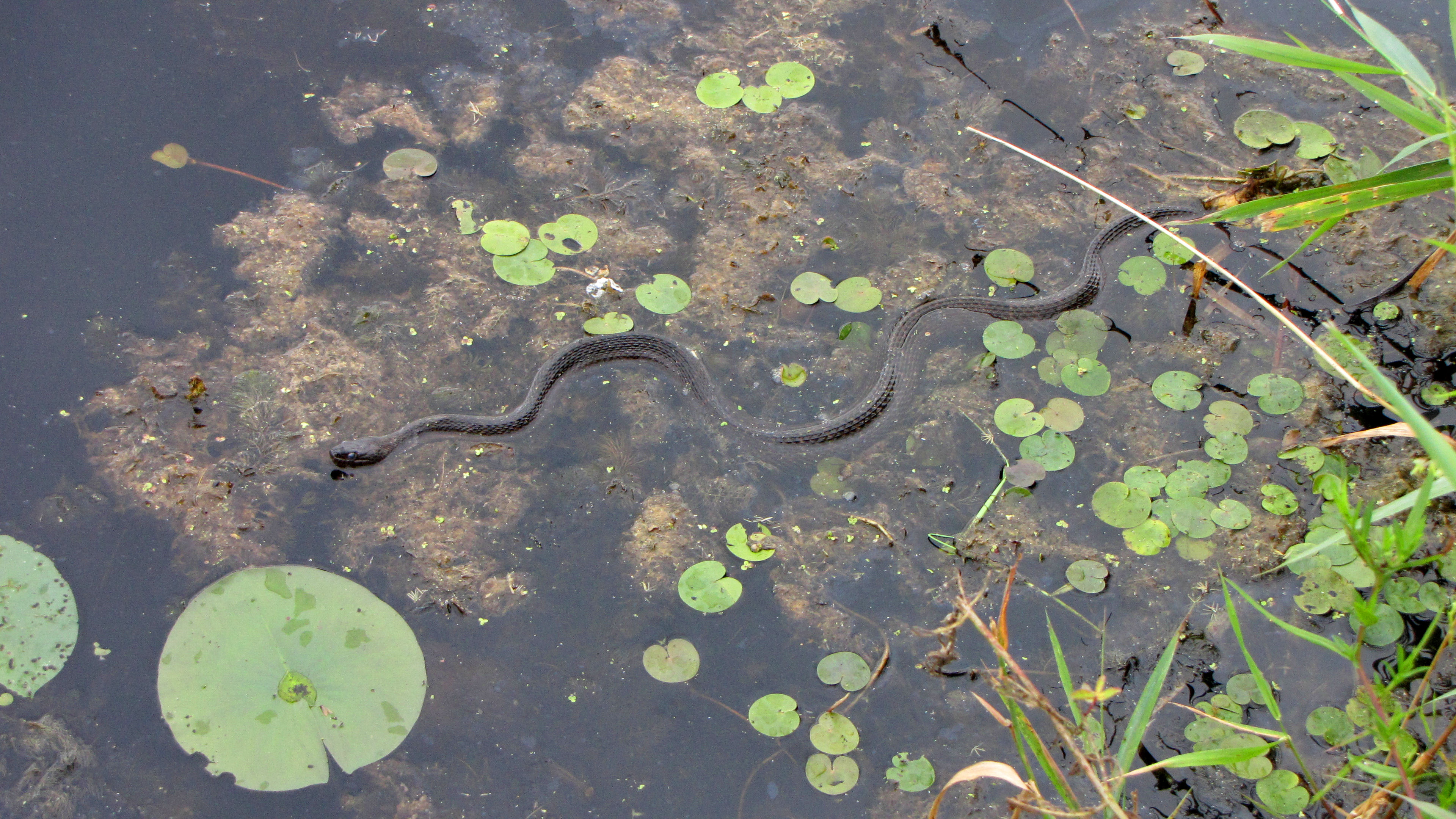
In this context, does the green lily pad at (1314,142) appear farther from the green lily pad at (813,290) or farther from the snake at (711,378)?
the green lily pad at (813,290)

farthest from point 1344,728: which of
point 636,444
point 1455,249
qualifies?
point 636,444

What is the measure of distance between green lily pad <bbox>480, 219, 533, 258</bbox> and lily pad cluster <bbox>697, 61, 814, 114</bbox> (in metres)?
1.43

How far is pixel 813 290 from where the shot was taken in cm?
450

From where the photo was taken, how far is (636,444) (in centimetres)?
417

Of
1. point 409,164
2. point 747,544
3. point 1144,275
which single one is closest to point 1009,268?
point 1144,275

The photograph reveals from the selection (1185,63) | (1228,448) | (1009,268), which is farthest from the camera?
(1185,63)

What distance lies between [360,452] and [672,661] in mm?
1851

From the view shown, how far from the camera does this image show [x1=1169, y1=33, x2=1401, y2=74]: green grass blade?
2.95 meters

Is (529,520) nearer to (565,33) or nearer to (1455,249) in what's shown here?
(565,33)

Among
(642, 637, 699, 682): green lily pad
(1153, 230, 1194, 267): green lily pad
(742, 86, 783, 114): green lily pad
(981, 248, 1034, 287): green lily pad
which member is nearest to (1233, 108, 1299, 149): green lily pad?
(1153, 230, 1194, 267): green lily pad

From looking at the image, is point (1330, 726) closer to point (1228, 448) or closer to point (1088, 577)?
point (1088, 577)

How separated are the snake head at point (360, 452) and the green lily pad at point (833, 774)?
2470 millimetres

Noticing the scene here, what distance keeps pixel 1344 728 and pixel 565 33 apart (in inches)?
215

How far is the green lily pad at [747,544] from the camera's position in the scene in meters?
3.81
